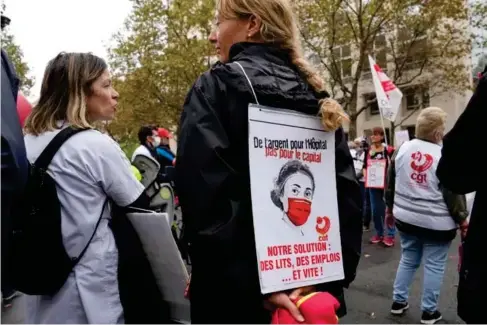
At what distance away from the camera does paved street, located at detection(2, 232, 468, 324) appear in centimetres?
437

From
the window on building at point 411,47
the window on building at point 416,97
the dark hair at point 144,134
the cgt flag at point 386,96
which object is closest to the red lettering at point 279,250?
the dark hair at point 144,134

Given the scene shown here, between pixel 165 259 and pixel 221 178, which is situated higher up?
pixel 221 178

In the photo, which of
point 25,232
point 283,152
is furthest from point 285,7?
point 25,232

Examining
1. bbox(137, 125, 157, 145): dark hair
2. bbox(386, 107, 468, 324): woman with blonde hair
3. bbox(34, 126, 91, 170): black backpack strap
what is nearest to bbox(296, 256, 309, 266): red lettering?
bbox(34, 126, 91, 170): black backpack strap

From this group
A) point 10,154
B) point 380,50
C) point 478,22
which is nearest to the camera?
point 10,154

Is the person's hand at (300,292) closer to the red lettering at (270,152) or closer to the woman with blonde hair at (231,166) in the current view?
the woman with blonde hair at (231,166)

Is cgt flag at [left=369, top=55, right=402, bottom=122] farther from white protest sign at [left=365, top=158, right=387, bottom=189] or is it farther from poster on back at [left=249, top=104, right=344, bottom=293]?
poster on back at [left=249, top=104, right=344, bottom=293]

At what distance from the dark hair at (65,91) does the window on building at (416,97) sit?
97.0 ft

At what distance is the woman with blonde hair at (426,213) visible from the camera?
4.16 meters

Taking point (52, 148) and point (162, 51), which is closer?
point (52, 148)

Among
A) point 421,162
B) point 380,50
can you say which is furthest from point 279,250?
point 380,50

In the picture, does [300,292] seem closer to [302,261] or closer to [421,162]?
[302,261]

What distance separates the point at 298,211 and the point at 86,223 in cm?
84

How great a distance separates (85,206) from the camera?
1910 millimetres
